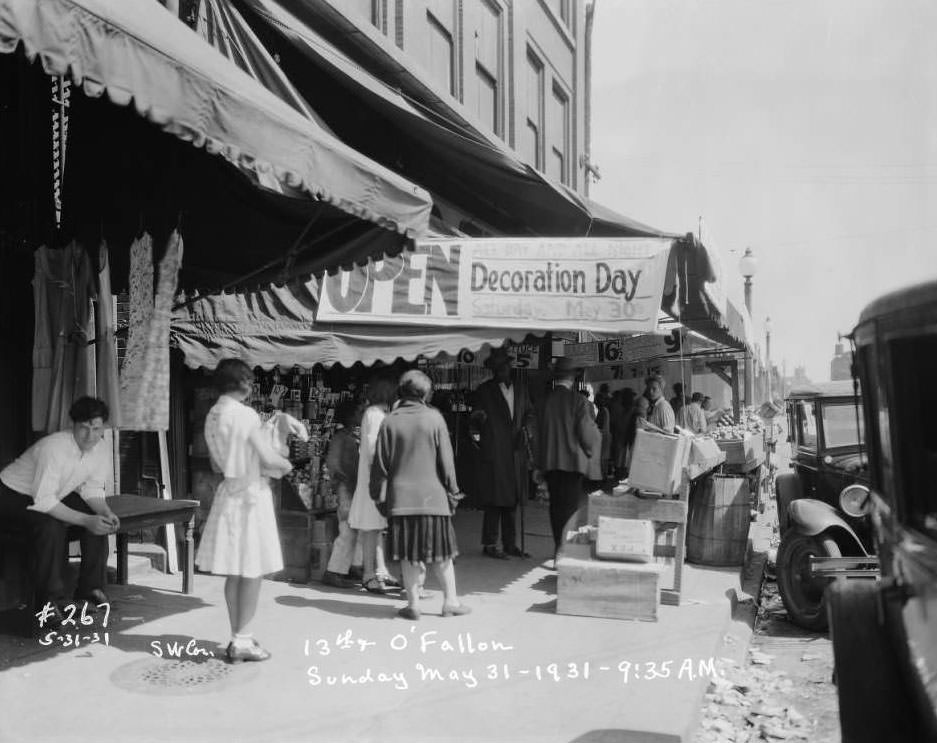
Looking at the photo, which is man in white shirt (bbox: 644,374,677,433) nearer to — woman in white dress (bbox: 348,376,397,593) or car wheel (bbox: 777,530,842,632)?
car wheel (bbox: 777,530,842,632)

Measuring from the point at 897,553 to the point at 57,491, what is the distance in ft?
16.1

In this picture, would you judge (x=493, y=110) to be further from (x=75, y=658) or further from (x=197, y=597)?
(x=75, y=658)

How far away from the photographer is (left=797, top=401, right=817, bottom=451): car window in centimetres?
893

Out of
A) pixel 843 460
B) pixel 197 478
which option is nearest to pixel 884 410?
pixel 843 460

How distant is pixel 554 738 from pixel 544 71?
16.9m

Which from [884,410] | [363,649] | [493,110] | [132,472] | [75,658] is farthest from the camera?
[493,110]

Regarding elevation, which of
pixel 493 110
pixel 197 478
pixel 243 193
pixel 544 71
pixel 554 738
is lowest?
pixel 554 738

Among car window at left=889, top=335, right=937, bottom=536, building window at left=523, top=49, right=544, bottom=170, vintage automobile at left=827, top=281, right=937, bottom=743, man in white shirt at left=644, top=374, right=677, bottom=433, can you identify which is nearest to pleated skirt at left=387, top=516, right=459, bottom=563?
vintage automobile at left=827, top=281, right=937, bottom=743

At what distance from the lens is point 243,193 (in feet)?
20.7

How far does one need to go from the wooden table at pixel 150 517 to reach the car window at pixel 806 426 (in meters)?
6.15

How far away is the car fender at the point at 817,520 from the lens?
6852 mm

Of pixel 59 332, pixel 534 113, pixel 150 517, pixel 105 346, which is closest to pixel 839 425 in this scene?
pixel 150 517

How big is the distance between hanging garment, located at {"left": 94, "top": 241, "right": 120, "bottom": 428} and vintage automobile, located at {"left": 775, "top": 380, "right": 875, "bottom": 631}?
4.94 metres

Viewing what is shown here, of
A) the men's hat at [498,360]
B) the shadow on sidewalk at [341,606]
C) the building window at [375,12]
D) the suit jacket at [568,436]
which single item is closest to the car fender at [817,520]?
the suit jacket at [568,436]
